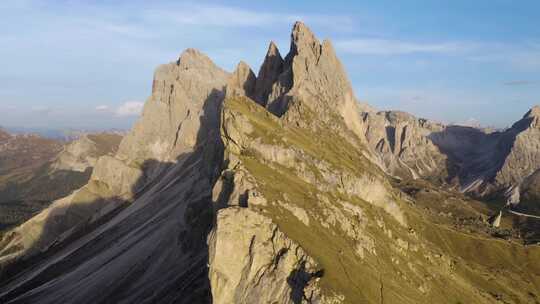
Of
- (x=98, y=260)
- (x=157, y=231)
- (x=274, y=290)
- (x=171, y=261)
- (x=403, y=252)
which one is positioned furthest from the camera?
(x=98, y=260)

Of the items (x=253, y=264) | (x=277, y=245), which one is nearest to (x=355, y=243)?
(x=277, y=245)

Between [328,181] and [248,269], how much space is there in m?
61.3

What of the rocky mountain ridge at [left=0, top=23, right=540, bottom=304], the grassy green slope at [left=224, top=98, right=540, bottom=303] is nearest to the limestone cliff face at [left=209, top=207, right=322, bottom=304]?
the rocky mountain ridge at [left=0, top=23, right=540, bottom=304]

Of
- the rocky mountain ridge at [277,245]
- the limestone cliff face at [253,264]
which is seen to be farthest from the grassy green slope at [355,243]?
the limestone cliff face at [253,264]

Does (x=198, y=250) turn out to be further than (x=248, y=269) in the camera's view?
Yes

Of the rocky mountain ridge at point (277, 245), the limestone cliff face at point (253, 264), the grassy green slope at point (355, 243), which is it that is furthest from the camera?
the grassy green slope at point (355, 243)

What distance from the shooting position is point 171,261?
468 feet

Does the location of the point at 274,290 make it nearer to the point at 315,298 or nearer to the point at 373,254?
the point at 315,298

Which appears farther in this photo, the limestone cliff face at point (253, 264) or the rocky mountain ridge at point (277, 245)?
the rocky mountain ridge at point (277, 245)

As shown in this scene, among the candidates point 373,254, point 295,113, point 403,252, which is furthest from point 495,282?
point 295,113

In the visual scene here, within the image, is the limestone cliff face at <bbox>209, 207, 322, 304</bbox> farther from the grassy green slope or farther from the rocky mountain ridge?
the grassy green slope

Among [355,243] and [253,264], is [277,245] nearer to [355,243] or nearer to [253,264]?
[253,264]

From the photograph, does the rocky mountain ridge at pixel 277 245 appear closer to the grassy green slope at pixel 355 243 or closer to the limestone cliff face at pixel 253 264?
the limestone cliff face at pixel 253 264

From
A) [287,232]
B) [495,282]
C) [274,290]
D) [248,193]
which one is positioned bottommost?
[495,282]
